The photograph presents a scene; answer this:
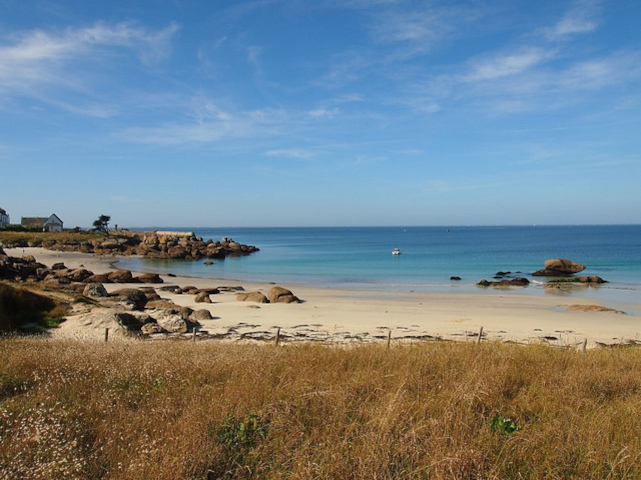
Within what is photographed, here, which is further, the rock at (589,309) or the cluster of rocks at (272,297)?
the cluster of rocks at (272,297)

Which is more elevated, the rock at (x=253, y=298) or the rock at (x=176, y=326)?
the rock at (x=176, y=326)

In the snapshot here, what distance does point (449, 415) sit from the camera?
6078mm

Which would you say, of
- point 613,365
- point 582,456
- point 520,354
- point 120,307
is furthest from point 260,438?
point 120,307

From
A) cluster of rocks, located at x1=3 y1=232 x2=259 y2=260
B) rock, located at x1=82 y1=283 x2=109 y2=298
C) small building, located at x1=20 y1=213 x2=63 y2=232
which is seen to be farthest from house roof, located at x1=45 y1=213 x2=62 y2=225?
rock, located at x1=82 y1=283 x2=109 y2=298

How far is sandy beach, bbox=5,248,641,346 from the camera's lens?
21031mm

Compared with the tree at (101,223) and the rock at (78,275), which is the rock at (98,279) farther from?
the tree at (101,223)

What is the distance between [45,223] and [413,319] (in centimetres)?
11344

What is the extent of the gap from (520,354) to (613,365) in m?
1.96

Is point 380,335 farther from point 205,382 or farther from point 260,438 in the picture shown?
point 260,438

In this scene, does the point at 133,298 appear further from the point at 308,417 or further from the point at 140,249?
the point at 140,249

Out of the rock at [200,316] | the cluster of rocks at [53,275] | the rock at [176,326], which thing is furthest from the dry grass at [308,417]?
the cluster of rocks at [53,275]

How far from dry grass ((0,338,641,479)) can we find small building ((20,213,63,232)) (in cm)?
11787

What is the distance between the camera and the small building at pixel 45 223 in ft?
363

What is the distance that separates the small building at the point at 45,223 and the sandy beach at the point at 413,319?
287ft
